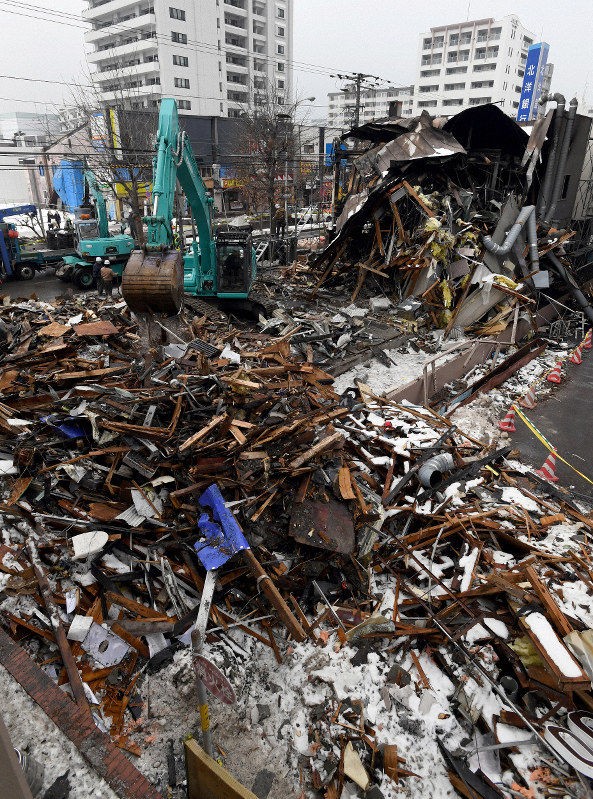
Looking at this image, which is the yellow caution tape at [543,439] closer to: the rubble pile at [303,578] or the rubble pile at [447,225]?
the rubble pile at [303,578]

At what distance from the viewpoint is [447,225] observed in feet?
50.8

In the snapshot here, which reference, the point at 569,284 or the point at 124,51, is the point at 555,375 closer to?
the point at 569,284

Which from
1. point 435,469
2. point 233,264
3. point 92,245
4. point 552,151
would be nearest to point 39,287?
point 92,245

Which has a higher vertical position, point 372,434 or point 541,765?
point 372,434

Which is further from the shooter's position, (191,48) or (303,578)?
(191,48)

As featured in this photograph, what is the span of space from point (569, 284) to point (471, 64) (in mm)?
79121

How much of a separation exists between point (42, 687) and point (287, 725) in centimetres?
227

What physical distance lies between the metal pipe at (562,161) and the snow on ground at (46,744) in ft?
67.5

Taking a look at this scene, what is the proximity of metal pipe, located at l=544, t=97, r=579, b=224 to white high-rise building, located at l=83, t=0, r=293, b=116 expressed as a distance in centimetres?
3959

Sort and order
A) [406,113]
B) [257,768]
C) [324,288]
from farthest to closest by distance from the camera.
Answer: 1. [406,113]
2. [324,288]
3. [257,768]

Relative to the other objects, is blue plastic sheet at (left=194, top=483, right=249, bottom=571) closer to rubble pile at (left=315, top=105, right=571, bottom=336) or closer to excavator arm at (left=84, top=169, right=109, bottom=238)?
rubble pile at (left=315, top=105, right=571, bottom=336)

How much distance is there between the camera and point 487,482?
795cm

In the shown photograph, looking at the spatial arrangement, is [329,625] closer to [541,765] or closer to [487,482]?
[541,765]

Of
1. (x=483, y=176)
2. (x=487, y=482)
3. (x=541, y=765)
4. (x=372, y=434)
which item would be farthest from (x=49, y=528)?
(x=483, y=176)
